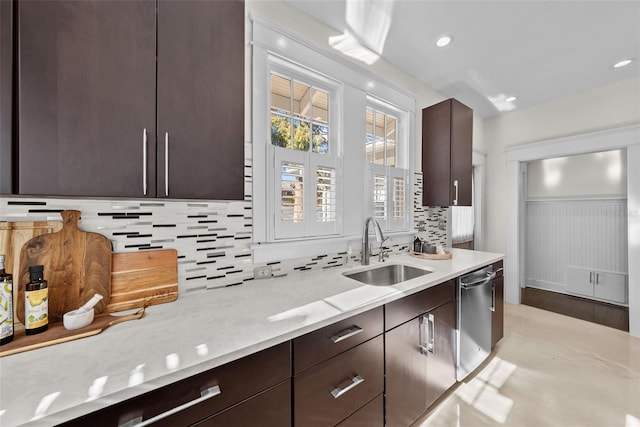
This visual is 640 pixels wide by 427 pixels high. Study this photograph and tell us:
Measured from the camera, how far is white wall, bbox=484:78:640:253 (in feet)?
8.90

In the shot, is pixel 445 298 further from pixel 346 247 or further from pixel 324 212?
pixel 324 212

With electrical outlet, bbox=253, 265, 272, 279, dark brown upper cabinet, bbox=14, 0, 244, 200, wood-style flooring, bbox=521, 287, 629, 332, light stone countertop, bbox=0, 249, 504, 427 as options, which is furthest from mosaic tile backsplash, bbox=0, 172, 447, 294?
wood-style flooring, bbox=521, 287, 629, 332

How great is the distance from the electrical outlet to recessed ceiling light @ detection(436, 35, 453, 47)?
7.43 feet

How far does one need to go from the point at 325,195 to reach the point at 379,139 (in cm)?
92

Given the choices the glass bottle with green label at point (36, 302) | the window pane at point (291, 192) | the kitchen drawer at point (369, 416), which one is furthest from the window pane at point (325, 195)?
the glass bottle with green label at point (36, 302)

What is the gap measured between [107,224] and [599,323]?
15.4 feet

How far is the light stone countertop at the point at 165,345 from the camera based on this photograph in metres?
0.58

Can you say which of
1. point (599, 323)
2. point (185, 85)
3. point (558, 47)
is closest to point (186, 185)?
point (185, 85)

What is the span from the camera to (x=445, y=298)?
1.69 meters

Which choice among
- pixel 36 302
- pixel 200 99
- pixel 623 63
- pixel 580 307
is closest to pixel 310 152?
pixel 200 99

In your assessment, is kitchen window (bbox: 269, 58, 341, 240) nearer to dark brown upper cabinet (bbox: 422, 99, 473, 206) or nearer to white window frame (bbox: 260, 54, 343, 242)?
white window frame (bbox: 260, 54, 343, 242)

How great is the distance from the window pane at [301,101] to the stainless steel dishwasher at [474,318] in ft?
→ 5.41

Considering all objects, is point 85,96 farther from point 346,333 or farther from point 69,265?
point 346,333

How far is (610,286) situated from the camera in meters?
3.39
